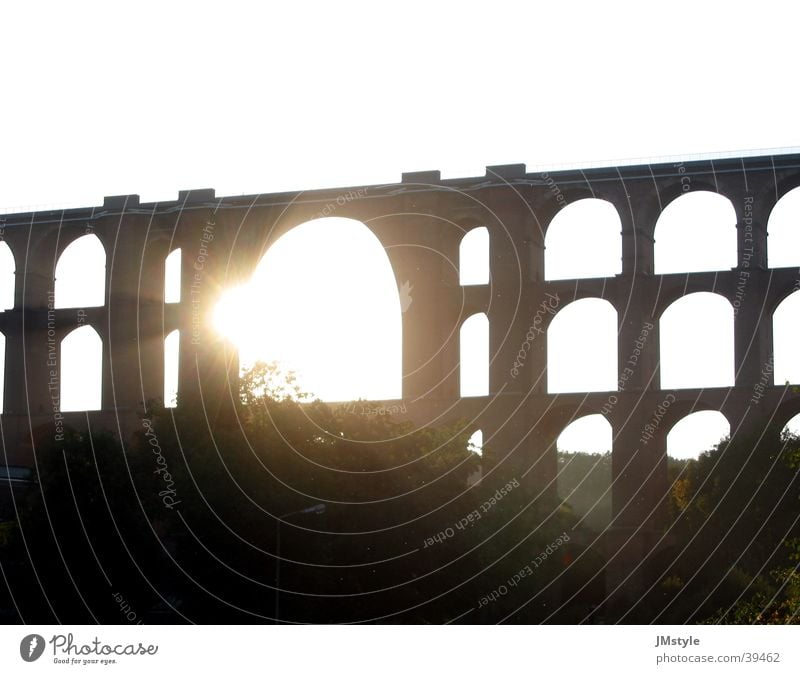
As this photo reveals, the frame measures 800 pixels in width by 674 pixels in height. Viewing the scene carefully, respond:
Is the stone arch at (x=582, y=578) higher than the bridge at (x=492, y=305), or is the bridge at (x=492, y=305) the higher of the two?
the bridge at (x=492, y=305)

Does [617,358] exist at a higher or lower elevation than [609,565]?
higher

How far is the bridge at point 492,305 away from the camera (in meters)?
46.4

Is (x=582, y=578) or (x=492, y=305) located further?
(x=492, y=305)

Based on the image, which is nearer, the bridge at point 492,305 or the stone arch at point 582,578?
the stone arch at point 582,578

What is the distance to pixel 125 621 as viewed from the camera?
33.2 meters

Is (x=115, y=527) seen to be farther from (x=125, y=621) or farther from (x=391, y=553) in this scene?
(x=391, y=553)

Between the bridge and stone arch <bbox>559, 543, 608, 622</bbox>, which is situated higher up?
the bridge

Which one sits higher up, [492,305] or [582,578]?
[492,305]

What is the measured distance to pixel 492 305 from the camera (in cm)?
4875

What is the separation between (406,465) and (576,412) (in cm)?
1328

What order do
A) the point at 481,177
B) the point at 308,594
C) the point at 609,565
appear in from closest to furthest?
the point at 308,594
the point at 609,565
the point at 481,177

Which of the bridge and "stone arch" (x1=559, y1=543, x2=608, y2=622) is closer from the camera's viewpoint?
"stone arch" (x1=559, y1=543, x2=608, y2=622)

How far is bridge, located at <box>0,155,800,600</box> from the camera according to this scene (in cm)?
4638

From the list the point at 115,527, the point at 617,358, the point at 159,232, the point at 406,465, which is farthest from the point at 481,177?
the point at 115,527
